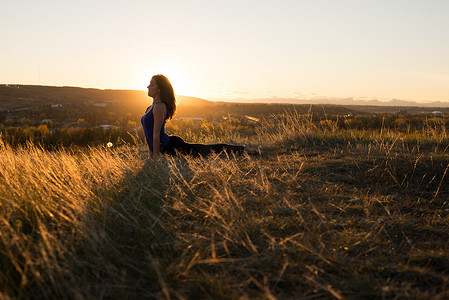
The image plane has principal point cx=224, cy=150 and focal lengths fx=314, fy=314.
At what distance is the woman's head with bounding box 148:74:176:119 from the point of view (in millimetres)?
5113

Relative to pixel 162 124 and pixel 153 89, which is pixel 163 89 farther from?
pixel 162 124

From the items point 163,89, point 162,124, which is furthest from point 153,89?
point 162,124

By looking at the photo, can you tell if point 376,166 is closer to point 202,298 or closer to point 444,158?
point 444,158

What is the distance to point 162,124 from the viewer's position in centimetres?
516

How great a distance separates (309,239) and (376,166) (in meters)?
2.21

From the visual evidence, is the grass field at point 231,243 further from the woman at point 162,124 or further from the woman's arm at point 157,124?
the woman at point 162,124

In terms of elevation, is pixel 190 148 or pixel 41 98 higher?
pixel 41 98

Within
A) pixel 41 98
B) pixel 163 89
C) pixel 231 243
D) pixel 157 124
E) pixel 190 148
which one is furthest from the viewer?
pixel 41 98

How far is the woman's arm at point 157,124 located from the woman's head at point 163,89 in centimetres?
15

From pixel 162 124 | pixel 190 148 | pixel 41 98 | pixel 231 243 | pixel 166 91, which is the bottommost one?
pixel 231 243

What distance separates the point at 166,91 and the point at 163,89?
0.06 meters

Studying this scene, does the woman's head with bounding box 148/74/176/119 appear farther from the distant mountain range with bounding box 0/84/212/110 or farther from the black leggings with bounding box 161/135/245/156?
the distant mountain range with bounding box 0/84/212/110

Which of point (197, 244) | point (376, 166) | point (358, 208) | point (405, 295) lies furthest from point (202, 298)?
point (376, 166)

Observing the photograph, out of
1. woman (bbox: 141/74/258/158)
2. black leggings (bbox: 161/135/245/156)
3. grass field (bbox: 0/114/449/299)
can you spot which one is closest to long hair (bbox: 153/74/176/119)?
woman (bbox: 141/74/258/158)
